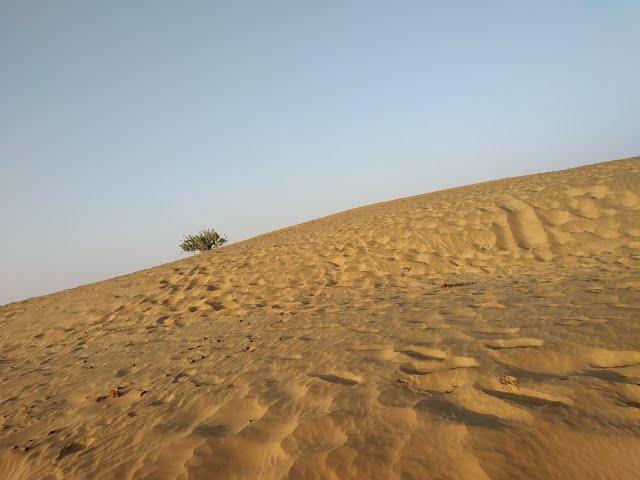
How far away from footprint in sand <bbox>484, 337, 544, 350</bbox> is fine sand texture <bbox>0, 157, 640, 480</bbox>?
0.02 meters

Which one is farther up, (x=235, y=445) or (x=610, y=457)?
(x=235, y=445)

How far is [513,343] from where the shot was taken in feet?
9.38

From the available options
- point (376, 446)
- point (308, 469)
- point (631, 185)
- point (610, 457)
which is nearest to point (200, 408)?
point (308, 469)

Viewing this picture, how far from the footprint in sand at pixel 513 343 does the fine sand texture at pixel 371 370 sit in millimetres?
17

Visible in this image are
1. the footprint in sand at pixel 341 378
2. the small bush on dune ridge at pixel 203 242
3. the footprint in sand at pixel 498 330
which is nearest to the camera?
the footprint in sand at pixel 341 378

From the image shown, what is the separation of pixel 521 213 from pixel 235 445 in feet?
25.0

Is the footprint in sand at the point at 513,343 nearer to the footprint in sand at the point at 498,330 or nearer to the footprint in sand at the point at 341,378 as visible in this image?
the footprint in sand at the point at 498,330

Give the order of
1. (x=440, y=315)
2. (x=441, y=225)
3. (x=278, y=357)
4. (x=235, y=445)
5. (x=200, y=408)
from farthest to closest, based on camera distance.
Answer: (x=441, y=225)
(x=440, y=315)
(x=278, y=357)
(x=200, y=408)
(x=235, y=445)

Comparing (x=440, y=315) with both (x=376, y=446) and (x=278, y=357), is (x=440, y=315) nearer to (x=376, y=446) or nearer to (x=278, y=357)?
(x=278, y=357)

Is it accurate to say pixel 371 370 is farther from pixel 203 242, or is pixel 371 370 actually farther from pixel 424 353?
pixel 203 242

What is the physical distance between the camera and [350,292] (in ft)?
19.8

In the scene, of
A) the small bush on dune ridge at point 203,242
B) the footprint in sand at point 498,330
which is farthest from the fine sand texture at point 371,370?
the small bush on dune ridge at point 203,242

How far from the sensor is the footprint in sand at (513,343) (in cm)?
278

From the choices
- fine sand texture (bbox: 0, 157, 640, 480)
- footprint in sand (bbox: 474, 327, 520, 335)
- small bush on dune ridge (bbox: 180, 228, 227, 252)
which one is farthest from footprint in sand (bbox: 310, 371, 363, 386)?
small bush on dune ridge (bbox: 180, 228, 227, 252)
